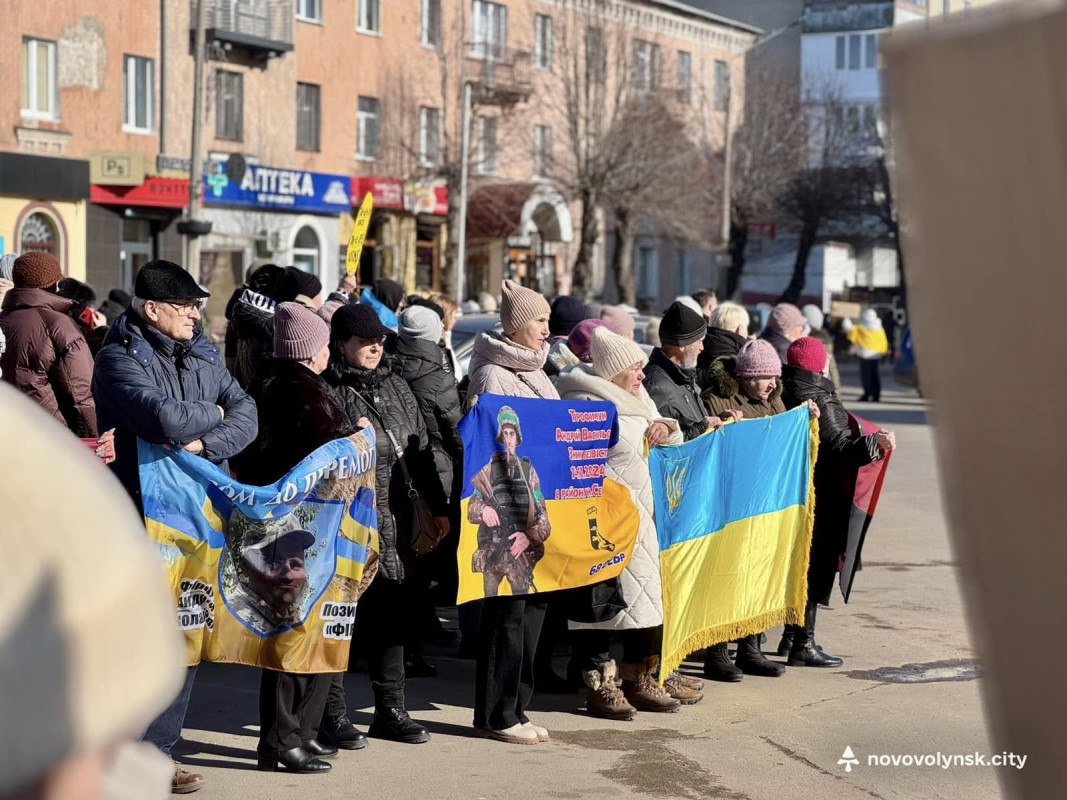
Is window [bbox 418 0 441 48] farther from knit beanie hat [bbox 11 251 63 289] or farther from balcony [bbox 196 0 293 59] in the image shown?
knit beanie hat [bbox 11 251 63 289]

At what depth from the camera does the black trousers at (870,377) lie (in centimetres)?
2964

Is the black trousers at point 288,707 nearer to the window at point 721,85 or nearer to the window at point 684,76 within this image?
the window at point 684,76

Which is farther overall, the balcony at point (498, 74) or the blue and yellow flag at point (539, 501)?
the balcony at point (498, 74)

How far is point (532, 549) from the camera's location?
6.93 meters

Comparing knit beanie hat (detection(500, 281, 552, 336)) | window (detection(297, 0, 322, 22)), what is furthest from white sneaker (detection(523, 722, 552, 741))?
window (detection(297, 0, 322, 22))

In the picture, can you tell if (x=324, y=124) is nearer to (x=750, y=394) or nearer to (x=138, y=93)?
(x=138, y=93)

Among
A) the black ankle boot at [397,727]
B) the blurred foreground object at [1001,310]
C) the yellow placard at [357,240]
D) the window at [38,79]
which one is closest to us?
the blurred foreground object at [1001,310]

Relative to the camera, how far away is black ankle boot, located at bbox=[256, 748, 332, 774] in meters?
6.18

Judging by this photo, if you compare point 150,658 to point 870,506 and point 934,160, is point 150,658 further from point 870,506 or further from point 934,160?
point 870,506

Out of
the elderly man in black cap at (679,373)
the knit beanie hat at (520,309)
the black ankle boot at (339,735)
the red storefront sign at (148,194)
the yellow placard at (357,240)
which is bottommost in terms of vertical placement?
the black ankle boot at (339,735)

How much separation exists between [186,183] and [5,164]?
4.41 m

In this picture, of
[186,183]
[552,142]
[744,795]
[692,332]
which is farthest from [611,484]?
[552,142]

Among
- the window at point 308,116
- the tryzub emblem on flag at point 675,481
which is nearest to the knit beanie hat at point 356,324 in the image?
the tryzub emblem on flag at point 675,481

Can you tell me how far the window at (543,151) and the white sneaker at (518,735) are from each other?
39967 mm
